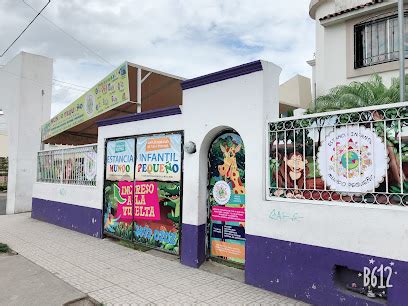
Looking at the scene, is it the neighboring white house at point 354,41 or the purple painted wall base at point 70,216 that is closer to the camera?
the purple painted wall base at point 70,216

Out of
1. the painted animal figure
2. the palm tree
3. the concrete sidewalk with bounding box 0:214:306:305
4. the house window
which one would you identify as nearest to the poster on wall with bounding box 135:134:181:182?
the painted animal figure

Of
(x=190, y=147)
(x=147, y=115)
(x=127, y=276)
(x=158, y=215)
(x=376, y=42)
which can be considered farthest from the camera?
(x=376, y=42)

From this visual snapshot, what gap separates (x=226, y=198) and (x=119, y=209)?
3.33 metres

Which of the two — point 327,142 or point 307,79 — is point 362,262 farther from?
point 307,79

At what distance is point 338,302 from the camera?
4.04m

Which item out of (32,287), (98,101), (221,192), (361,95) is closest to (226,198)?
(221,192)

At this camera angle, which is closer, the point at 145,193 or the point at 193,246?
the point at 193,246

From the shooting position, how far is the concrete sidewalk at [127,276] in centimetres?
459

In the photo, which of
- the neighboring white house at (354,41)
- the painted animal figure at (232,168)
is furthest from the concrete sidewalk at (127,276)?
→ the neighboring white house at (354,41)

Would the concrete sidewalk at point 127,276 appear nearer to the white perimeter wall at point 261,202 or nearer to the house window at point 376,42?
the white perimeter wall at point 261,202

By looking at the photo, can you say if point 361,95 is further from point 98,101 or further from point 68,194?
point 68,194

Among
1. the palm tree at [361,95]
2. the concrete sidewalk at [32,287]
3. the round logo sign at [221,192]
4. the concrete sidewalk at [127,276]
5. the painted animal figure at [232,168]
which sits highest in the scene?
the palm tree at [361,95]

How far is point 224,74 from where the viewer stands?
18.5 ft

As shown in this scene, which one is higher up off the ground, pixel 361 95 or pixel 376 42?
pixel 376 42
